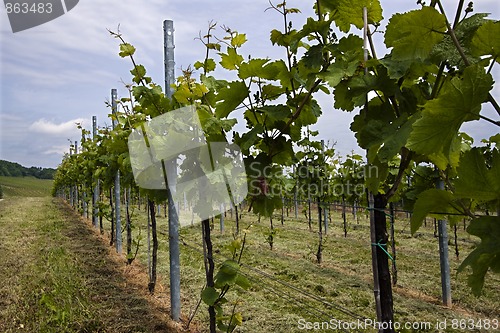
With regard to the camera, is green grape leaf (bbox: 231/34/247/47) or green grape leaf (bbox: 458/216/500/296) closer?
green grape leaf (bbox: 458/216/500/296)

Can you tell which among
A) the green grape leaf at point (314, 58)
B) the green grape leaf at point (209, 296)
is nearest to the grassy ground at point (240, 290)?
the green grape leaf at point (209, 296)

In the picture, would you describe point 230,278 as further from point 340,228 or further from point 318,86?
point 340,228

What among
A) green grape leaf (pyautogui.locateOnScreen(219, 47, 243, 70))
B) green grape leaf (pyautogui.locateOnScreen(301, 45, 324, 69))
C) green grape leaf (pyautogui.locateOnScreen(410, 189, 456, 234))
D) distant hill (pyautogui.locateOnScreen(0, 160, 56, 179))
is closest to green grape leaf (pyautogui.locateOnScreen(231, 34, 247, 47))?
green grape leaf (pyautogui.locateOnScreen(219, 47, 243, 70))

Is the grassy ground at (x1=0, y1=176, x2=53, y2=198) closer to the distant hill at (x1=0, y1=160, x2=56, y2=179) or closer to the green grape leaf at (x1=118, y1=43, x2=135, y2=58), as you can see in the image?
the distant hill at (x1=0, y1=160, x2=56, y2=179)

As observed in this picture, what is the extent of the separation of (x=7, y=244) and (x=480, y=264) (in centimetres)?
1244

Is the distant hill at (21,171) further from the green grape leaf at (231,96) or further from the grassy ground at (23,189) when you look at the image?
the green grape leaf at (231,96)

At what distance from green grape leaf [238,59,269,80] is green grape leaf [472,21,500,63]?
3.58ft

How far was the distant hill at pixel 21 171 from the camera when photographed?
105 m

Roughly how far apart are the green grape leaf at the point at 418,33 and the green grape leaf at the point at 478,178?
0.33m

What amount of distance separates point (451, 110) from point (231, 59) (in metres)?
1.44

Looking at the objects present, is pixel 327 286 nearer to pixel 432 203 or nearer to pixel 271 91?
pixel 271 91

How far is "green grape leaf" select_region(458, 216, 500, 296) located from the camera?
90 centimetres

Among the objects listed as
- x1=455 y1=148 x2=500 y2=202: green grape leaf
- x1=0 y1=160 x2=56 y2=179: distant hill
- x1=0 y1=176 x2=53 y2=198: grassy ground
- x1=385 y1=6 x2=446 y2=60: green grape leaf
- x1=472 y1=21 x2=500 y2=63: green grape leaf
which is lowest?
x1=0 y1=176 x2=53 y2=198: grassy ground

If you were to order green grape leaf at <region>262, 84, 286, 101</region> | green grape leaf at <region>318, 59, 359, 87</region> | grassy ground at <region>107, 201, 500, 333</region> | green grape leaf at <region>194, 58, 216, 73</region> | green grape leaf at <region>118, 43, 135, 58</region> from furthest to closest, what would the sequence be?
1. grassy ground at <region>107, 201, 500, 333</region>
2. green grape leaf at <region>118, 43, 135, 58</region>
3. green grape leaf at <region>194, 58, 216, 73</region>
4. green grape leaf at <region>262, 84, 286, 101</region>
5. green grape leaf at <region>318, 59, 359, 87</region>
